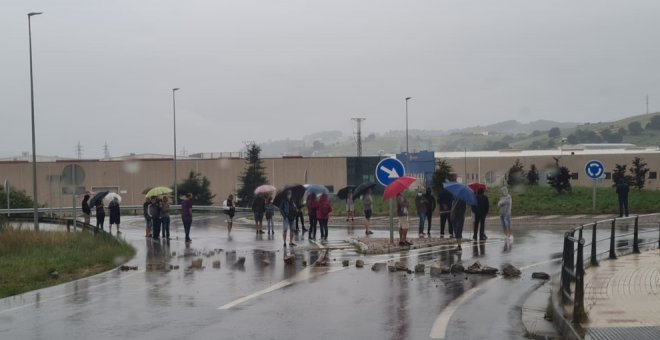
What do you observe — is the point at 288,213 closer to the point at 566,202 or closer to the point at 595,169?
the point at 595,169

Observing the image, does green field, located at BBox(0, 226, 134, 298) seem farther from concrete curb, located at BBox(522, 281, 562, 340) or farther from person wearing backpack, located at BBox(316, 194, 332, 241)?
concrete curb, located at BBox(522, 281, 562, 340)

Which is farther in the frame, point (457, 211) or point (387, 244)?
point (457, 211)

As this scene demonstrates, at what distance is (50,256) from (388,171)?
9.11m

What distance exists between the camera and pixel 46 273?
58.9 feet

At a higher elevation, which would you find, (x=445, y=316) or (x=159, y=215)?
(x=159, y=215)

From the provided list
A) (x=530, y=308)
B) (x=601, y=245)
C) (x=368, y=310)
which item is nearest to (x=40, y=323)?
(x=368, y=310)

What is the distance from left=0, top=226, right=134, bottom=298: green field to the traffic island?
19.9ft

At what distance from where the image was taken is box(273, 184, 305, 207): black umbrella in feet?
79.6

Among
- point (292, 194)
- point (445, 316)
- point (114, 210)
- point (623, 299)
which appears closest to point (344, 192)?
point (114, 210)

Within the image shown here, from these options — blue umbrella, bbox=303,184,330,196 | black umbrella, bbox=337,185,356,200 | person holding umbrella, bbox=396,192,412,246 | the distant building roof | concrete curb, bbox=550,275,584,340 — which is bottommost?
concrete curb, bbox=550,275,584,340

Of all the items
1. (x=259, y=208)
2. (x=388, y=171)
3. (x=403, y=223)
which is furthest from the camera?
(x=259, y=208)

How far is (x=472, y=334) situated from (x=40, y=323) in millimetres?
5795

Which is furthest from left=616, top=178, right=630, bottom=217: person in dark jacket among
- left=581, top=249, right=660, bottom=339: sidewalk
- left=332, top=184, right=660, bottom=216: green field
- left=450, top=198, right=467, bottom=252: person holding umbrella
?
left=581, top=249, right=660, bottom=339: sidewalk

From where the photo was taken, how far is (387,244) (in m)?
21.5
